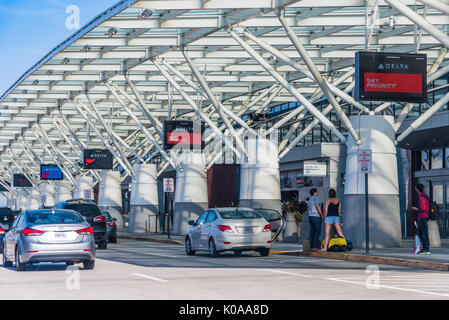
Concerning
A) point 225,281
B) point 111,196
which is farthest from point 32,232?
Answer: point 111,196

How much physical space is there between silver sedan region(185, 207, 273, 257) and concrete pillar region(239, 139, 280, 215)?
1194 centimetres

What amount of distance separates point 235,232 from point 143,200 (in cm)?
2840

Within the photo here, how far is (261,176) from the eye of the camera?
38125mm

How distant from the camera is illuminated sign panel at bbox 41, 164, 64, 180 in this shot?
7219 centimetres

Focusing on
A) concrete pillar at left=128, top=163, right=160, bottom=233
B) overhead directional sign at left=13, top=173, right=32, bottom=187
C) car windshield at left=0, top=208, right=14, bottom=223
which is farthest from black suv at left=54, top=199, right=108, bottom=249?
overhead directional sign at left=13, top=173, right=32, bottom=187

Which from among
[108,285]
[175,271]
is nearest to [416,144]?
[175,271]

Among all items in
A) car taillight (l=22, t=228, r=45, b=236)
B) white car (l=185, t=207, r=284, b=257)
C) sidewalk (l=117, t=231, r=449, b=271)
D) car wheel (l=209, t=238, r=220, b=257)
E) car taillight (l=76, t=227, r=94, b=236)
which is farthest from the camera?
car wheel (l=209, t=238, r=220, b=257)

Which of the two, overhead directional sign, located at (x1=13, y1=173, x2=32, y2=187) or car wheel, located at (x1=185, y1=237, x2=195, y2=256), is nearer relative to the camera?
car wheel, located at (x1=185, y1=237, x2=195, y2=256)

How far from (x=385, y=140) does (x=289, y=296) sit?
1583 cm

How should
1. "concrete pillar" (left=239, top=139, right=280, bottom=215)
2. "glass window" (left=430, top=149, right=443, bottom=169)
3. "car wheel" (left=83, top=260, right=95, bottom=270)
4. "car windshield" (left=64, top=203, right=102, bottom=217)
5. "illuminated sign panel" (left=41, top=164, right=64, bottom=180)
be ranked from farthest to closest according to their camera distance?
"illuminated sign panel" (left=41, top=164, right=64, bottom=180) < "glass window" (left=430, top=149, right=443, bottom=169) < "concrete pillar" (left=239, top=139, right=280, bottom=215) < "car windshield" (left=64, top=203, right=102, bottom=217) < "car wheel" (left=83, top=260, right=95, bottom=270)

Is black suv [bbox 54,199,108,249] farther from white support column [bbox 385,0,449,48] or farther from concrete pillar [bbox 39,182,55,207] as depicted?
concrete pillar [bbox 39,182,55,207]

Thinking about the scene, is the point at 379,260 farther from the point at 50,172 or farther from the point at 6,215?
the point at 50,172

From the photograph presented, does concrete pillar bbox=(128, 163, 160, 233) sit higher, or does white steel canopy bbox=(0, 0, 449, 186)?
white steel canopy bbox=(0, 0, 449, 186)

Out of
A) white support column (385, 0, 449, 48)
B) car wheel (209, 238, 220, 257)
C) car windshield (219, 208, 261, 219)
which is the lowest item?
car wheel (209, 238, 220, 257)
